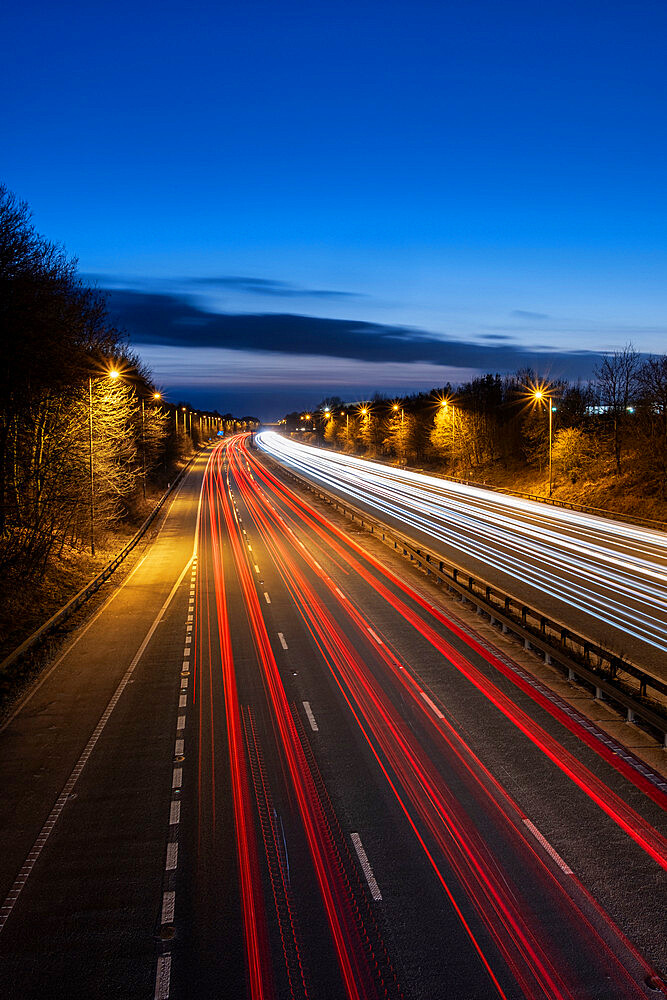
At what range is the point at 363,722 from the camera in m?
12.8

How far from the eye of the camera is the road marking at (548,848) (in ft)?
27.1

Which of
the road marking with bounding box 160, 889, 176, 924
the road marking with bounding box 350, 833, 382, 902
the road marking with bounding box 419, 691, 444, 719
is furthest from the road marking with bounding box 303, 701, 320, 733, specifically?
the road marking with bounding box 160, 889, 176, 924

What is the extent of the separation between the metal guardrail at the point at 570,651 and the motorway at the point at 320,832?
106 cm

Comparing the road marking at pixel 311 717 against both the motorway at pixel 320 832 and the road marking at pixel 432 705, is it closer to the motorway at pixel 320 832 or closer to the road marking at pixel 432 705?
the motorway at pixel 320 832

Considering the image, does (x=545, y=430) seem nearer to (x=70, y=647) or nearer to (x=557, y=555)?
(x=557, y=555)

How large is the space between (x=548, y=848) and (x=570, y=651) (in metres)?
8.42

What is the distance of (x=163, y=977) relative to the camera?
6.59 m

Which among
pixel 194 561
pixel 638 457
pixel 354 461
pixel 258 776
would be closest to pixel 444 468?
pixel 354 461

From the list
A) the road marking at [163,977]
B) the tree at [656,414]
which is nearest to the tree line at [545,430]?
the tree at [656,414]

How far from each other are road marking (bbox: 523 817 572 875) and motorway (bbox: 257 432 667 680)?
8152 mm

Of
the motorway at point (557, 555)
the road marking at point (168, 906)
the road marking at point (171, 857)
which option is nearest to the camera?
the road marking at point (168, 906)

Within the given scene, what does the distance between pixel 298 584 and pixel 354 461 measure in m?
79.1

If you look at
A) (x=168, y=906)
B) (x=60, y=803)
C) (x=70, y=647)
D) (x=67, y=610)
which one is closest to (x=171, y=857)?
(x=168, y=906)

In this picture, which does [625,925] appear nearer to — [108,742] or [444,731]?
[444,731]
